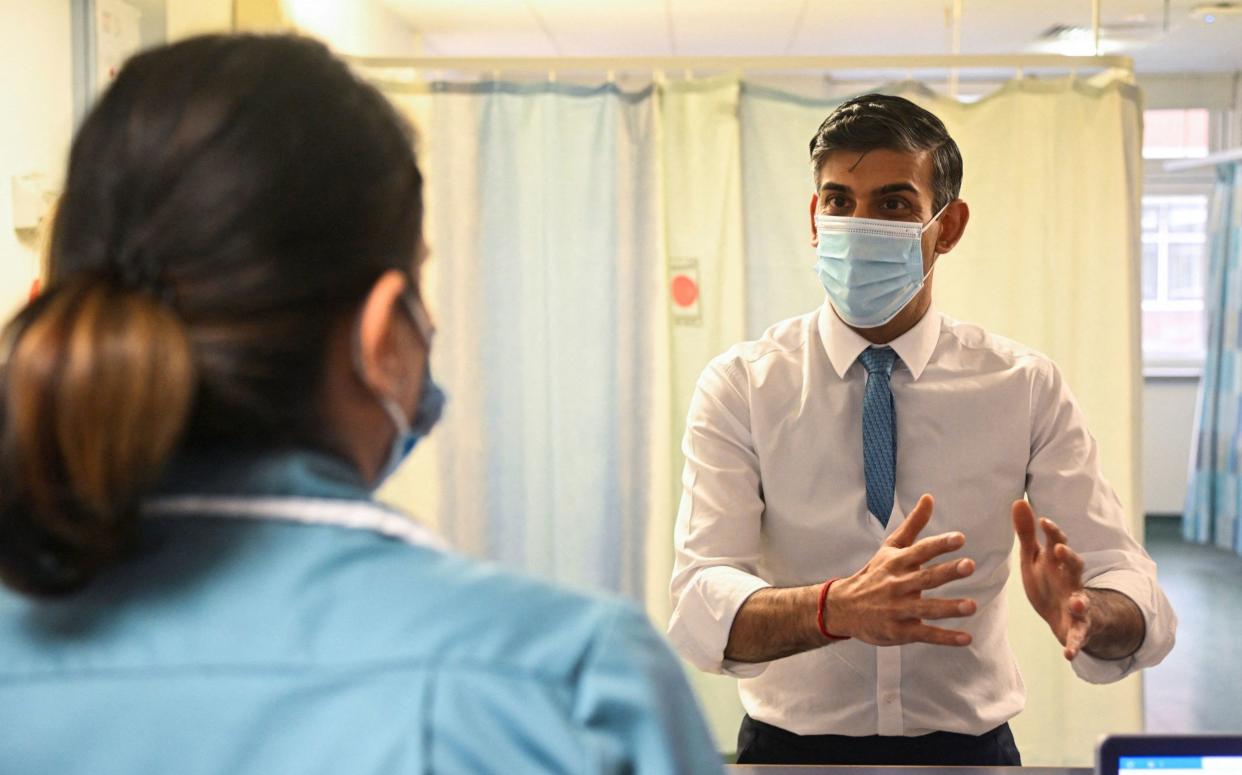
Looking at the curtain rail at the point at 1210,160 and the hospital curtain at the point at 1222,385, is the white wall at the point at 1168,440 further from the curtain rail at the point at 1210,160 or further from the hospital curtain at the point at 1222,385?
the curtain rail at the point at 1210,160

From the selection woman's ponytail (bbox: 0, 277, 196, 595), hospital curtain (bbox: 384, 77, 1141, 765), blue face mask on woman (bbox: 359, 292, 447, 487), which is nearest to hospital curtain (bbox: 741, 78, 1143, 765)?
hospital curtain (bbox: 384, 77, 1141, 765)

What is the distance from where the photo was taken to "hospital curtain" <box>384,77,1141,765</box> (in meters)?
2.79

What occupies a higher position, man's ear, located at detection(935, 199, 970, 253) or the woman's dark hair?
man's ear, located at detection(935, 199, 970, 253)

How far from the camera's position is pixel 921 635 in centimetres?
125

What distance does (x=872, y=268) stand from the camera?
1704 mm

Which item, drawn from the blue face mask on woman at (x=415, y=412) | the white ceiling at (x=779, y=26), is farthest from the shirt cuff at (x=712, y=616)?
the white ceiling at (x=779, y=26)

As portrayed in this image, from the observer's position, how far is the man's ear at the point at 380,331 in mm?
551

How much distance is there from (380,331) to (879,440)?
119 cm

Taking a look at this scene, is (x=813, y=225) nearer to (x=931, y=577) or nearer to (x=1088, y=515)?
(x=1088, y=515)

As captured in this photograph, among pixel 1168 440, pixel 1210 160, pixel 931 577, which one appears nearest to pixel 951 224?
pixel 931 577

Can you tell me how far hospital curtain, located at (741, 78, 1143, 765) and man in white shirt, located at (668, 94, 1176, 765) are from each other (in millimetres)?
1087

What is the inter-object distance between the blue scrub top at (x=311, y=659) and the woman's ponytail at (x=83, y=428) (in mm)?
34

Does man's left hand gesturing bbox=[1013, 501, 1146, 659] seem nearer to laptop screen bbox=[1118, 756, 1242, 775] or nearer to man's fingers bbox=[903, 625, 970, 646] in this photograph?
man's fingers bbox=[903, 625, 970, 646]

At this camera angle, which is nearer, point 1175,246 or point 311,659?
point 311,659
